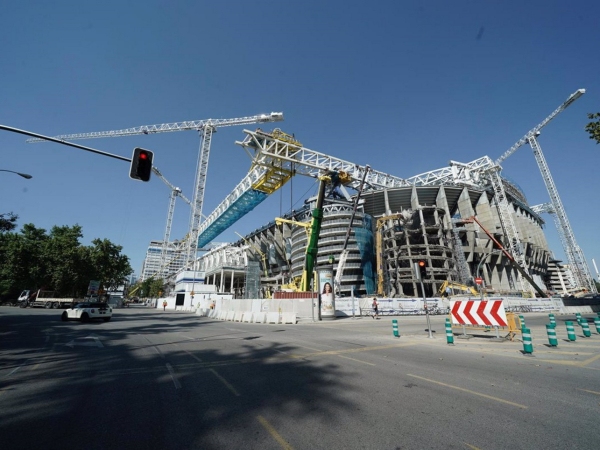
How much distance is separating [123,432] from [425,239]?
222 ft

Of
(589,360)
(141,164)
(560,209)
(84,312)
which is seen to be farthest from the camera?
(560,209)

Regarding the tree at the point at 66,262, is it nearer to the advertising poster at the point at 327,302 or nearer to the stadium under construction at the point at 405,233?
the stadium under construction at the point at 405,233

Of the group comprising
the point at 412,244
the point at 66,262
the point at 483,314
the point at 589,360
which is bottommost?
the point at 589,360

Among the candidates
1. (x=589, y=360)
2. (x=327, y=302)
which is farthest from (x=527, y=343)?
(x=327, y=302)

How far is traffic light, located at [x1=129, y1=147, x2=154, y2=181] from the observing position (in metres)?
8.98

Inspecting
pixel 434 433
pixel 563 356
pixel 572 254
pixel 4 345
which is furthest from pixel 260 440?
pixel 572 254

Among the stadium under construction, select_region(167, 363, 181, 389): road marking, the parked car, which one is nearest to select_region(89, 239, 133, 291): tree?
the stadium under construction

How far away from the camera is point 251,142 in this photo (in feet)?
111

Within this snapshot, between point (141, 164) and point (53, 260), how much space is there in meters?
53.0

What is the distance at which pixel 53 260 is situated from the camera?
4616 cm

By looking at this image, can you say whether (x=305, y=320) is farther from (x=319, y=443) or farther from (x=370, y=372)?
(x=319, y=443)

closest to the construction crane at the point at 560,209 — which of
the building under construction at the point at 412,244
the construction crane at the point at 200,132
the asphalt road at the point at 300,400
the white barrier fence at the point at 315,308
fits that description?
the building under construction at the point at 412,244

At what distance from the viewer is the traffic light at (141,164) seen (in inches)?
353

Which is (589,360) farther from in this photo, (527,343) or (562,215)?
(562,215)
